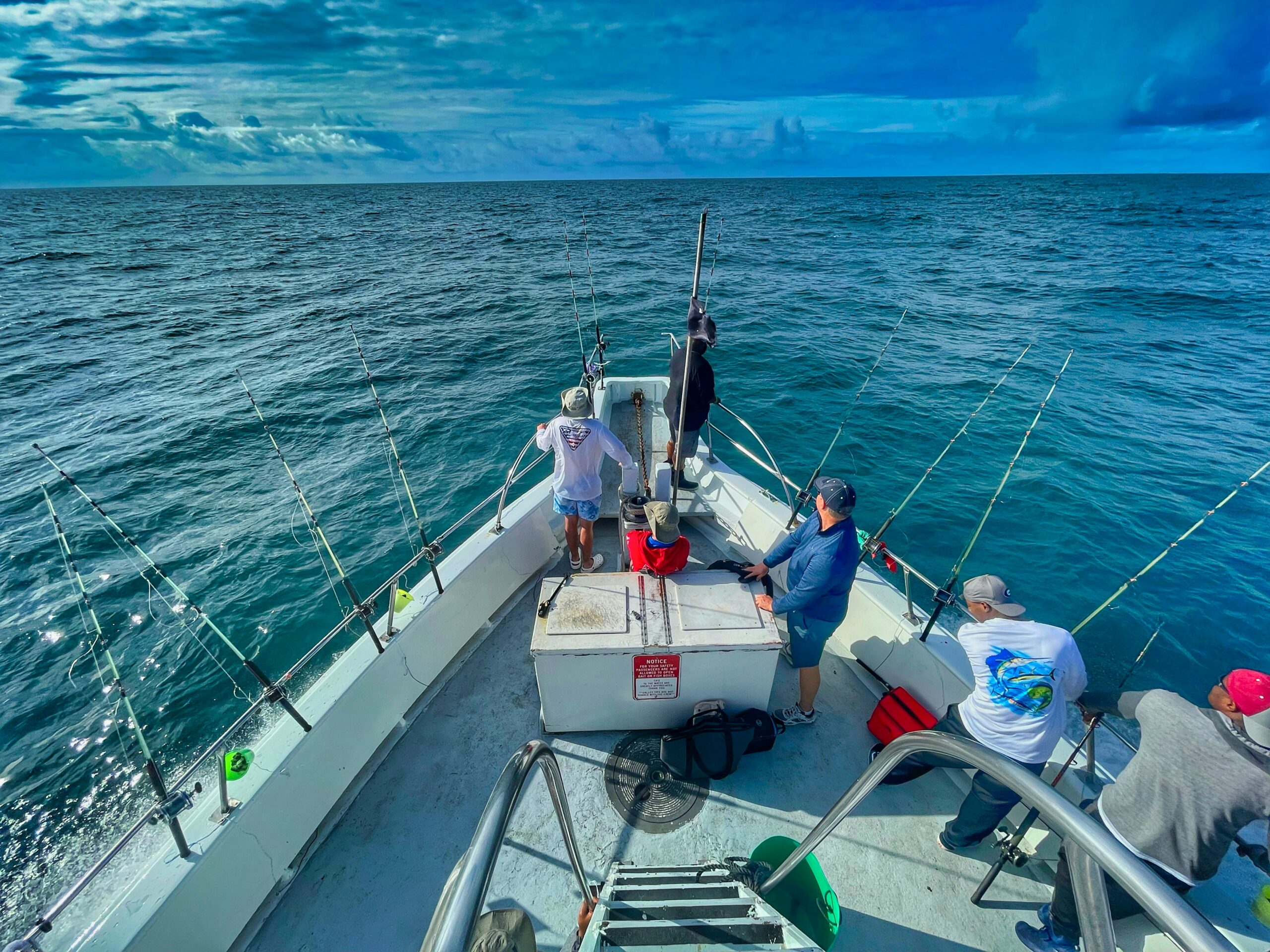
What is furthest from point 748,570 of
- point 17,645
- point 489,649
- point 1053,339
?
point 1053,339

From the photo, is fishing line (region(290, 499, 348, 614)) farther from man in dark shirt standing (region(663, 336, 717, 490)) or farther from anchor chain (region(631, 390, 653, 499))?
man in dark shirt standing (region(663, 336, 717, 490))

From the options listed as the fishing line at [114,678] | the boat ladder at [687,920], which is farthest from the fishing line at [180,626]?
the boat ladder at [687,920]

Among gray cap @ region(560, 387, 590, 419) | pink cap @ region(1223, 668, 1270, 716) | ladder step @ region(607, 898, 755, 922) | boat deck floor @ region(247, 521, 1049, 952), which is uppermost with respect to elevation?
pink cap @ region(1223, 668, 1270, 716)

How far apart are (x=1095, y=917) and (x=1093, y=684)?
20.0 ft

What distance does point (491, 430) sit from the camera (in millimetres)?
10352

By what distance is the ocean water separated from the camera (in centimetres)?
567

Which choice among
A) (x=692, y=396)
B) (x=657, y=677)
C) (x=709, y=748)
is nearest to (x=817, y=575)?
(x=657, y=677)

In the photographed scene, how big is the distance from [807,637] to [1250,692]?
179cm

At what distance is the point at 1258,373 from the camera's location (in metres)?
12.1

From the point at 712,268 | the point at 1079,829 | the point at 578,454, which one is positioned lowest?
the point at 578,454

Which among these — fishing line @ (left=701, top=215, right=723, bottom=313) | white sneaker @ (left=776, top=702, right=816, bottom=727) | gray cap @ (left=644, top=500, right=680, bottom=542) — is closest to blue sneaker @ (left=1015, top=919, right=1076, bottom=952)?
white sneaker @ (left=776, top=702, right=816, bottom=727)

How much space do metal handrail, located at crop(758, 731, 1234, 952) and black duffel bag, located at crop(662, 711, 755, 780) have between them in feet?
4.37

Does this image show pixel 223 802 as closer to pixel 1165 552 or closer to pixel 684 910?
pixel 684 910

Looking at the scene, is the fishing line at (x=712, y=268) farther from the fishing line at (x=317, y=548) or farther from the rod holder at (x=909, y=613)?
the fishing line at (x=317, y=548)
